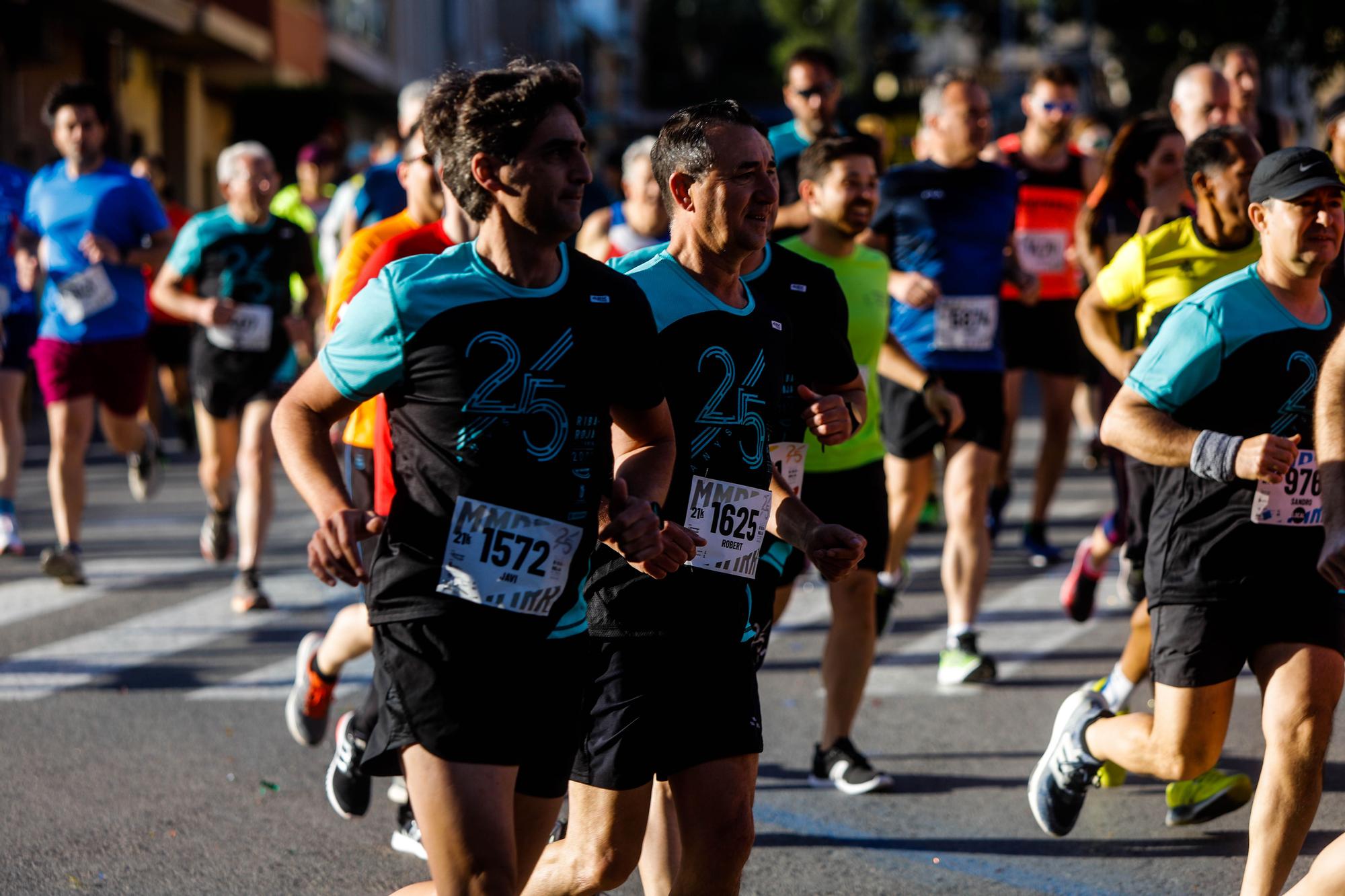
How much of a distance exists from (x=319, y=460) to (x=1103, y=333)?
3397mm

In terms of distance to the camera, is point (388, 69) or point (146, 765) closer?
point (146, 765)

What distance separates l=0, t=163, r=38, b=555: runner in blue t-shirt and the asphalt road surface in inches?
18.2

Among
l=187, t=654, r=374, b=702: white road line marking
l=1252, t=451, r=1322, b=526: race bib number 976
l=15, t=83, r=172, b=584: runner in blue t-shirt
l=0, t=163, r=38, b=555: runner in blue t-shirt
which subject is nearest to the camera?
l=1252, t=451, r=1322, b=526: race bib number 976

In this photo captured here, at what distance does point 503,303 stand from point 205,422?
5849 millimetres

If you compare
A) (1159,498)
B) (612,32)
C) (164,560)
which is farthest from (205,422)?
(612,32)

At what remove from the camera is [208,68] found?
29.9 m

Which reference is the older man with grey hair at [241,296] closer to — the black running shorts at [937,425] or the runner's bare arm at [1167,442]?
the black running shorts at [937,425]

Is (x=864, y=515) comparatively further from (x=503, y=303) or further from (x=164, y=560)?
(x=164, y=560)

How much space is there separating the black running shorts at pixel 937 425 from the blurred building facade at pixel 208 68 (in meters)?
7.76

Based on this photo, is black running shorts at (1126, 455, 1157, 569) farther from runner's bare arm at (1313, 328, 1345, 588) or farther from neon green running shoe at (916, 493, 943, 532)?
neon green running shoe at (916, 493, 943, 532)

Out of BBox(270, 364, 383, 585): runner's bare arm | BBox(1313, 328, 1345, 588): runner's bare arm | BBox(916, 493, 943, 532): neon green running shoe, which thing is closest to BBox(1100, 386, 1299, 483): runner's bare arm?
BBox(1313, 328, 1345, 588): runner's bare arm

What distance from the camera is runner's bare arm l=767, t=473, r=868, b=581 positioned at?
12.1 ft

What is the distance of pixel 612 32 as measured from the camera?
299 feet

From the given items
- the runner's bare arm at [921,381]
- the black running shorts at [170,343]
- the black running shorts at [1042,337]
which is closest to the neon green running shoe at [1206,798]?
the runner's bare arm at [921,381]
